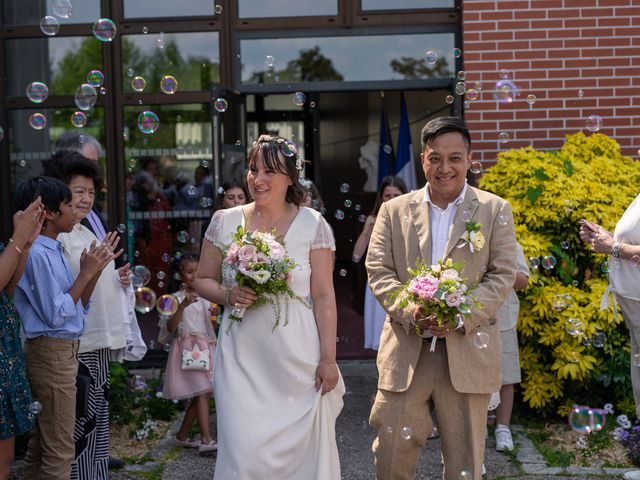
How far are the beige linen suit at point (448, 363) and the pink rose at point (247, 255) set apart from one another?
0.66 metres

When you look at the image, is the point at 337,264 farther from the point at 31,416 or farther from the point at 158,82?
the point at 31,416

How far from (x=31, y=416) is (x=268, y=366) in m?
1.18

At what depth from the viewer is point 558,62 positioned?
27.5 feet

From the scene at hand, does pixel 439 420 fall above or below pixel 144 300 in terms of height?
below

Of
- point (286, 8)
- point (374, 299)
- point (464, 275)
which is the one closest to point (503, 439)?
point (374, 299)

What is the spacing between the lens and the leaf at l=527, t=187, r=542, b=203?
7.10 m

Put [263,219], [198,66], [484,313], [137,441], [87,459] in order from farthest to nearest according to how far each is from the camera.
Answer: [198,66] → [137,441] → [87,459] → [263,219] → [484,313]

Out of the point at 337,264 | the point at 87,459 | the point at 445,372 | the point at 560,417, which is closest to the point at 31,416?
the point at 87,459

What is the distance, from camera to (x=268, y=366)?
4539 millimetres

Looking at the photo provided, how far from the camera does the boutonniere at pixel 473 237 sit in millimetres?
4363

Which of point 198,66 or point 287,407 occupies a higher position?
point 198,66

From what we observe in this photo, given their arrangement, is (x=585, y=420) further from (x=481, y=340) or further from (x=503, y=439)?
(x=481, y=340)

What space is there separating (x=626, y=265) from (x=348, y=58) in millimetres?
4082


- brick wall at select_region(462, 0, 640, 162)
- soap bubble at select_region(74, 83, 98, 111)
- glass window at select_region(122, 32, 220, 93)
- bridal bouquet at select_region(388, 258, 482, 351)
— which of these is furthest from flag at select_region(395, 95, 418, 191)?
bridal bouquet at select_region(388, 258, 482, 351)
